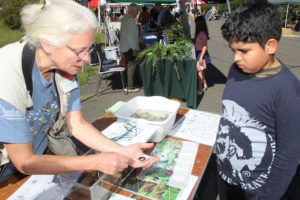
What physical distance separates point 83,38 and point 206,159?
90cm

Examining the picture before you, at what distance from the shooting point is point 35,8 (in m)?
1.03

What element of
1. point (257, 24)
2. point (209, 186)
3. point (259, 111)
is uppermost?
point (257, 24)

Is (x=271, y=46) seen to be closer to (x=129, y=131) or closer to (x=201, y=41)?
(x=129, y=131)

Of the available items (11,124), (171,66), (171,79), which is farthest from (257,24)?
(171,79)

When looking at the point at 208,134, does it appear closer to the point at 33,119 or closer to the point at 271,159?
the point at 271,159

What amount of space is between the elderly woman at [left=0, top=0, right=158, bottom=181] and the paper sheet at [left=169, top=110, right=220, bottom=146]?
1.42 feet

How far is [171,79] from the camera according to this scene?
390 centimetres

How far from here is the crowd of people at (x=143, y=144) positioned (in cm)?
97

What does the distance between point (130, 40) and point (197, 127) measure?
11.9ft

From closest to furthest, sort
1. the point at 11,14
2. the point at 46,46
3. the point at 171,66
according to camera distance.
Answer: the point at 46,46 < the point at 171,66 < the point at 11,14

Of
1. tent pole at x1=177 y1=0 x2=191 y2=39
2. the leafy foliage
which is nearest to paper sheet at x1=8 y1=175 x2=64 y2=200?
tent pole at x1=177 y1=0 x2=191 y2=39

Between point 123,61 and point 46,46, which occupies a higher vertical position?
point 46,46

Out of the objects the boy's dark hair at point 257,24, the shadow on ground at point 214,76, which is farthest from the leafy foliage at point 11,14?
the boy's dark hair at point 257,24

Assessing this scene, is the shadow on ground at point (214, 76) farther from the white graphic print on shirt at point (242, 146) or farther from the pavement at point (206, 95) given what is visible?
the white graphic print on shirt at point (242, 146)
